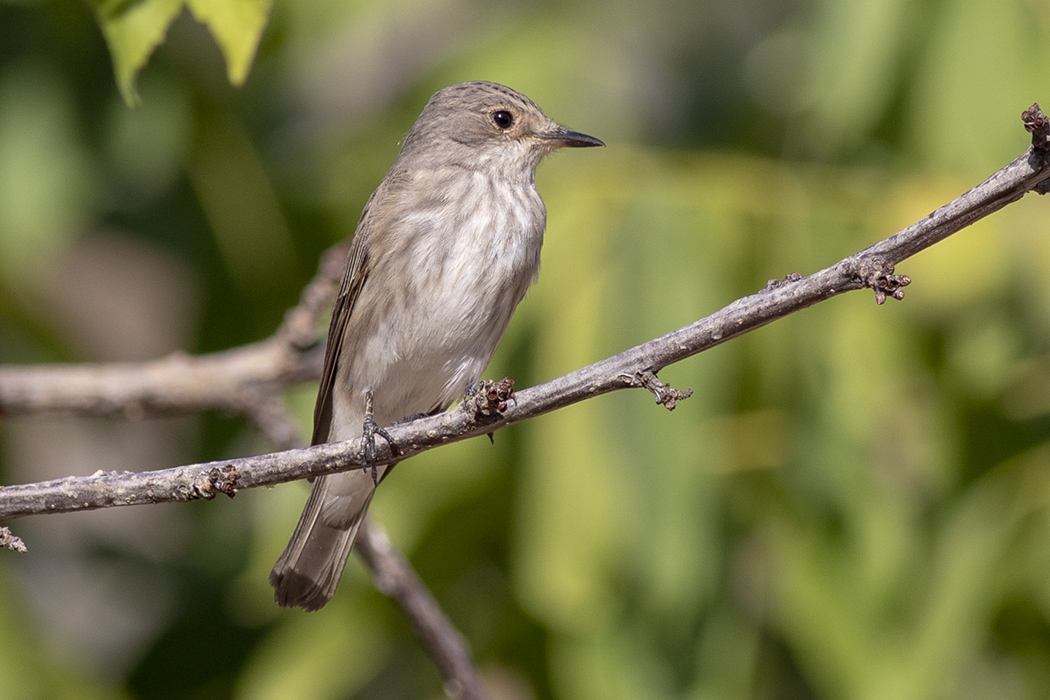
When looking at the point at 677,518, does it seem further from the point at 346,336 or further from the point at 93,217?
the point at 93,217

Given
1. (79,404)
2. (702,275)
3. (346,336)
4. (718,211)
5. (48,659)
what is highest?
(718,211)

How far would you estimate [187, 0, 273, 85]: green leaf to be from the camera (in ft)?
8.95

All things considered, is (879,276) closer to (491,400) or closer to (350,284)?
(491,400)

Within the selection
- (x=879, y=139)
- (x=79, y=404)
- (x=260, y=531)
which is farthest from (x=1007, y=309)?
(x=79, y=404)

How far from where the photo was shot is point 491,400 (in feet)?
8.55

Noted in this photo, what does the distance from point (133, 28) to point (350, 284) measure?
5.42 ft

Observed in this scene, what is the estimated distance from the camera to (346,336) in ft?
14.1

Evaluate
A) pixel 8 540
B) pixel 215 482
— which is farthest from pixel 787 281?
pixel 8 540

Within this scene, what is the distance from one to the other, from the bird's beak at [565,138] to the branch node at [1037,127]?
183 centimetres

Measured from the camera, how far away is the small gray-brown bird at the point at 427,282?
13.0ft

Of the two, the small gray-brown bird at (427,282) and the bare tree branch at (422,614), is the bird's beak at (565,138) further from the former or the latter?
the bare tree branch at (422,614)

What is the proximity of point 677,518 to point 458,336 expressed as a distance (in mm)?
924

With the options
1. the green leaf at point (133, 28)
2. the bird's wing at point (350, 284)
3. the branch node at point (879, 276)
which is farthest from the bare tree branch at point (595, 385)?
the bird's wing at point (350, 284)


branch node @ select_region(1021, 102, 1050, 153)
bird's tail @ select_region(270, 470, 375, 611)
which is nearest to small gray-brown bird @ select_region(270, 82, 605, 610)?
bird's tail @ select_region(270, 470, 375, 611)
